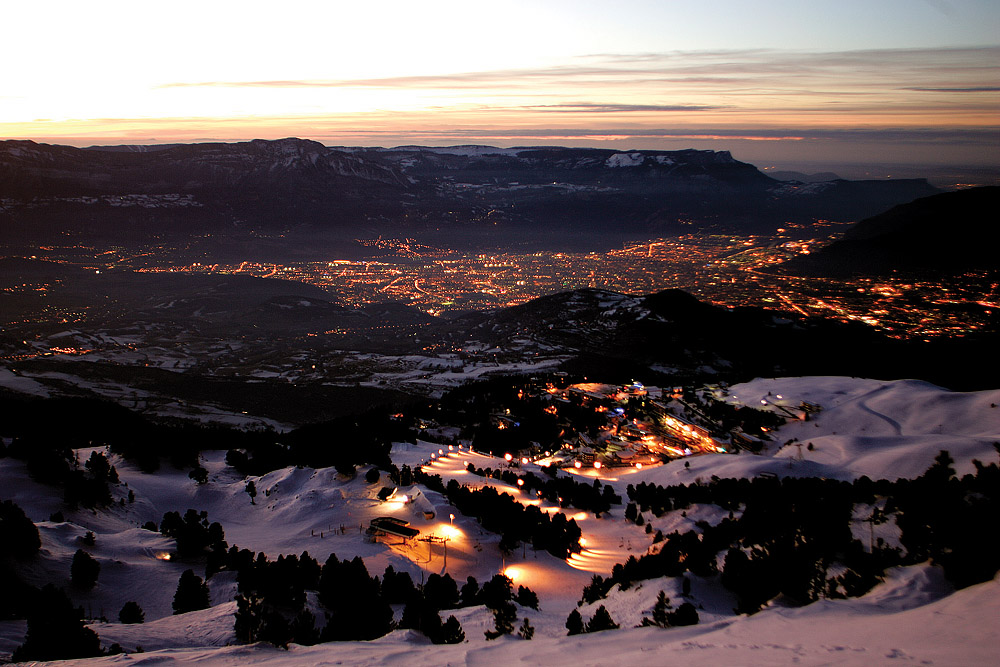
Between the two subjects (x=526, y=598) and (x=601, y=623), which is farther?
(x=526, y=598)

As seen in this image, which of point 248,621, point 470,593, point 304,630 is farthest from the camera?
point 470,593

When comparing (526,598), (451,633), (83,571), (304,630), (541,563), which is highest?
(83,571)

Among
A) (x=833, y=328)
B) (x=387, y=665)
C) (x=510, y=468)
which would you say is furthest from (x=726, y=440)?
(x=833, y=328)

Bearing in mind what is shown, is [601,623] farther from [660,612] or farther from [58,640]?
[58,640]

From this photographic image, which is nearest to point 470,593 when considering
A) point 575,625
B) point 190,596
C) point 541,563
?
point 575,625

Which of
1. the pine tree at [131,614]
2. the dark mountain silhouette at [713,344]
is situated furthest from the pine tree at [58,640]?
the dark mountain silhouette at [713,344]

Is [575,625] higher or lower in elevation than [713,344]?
higher
